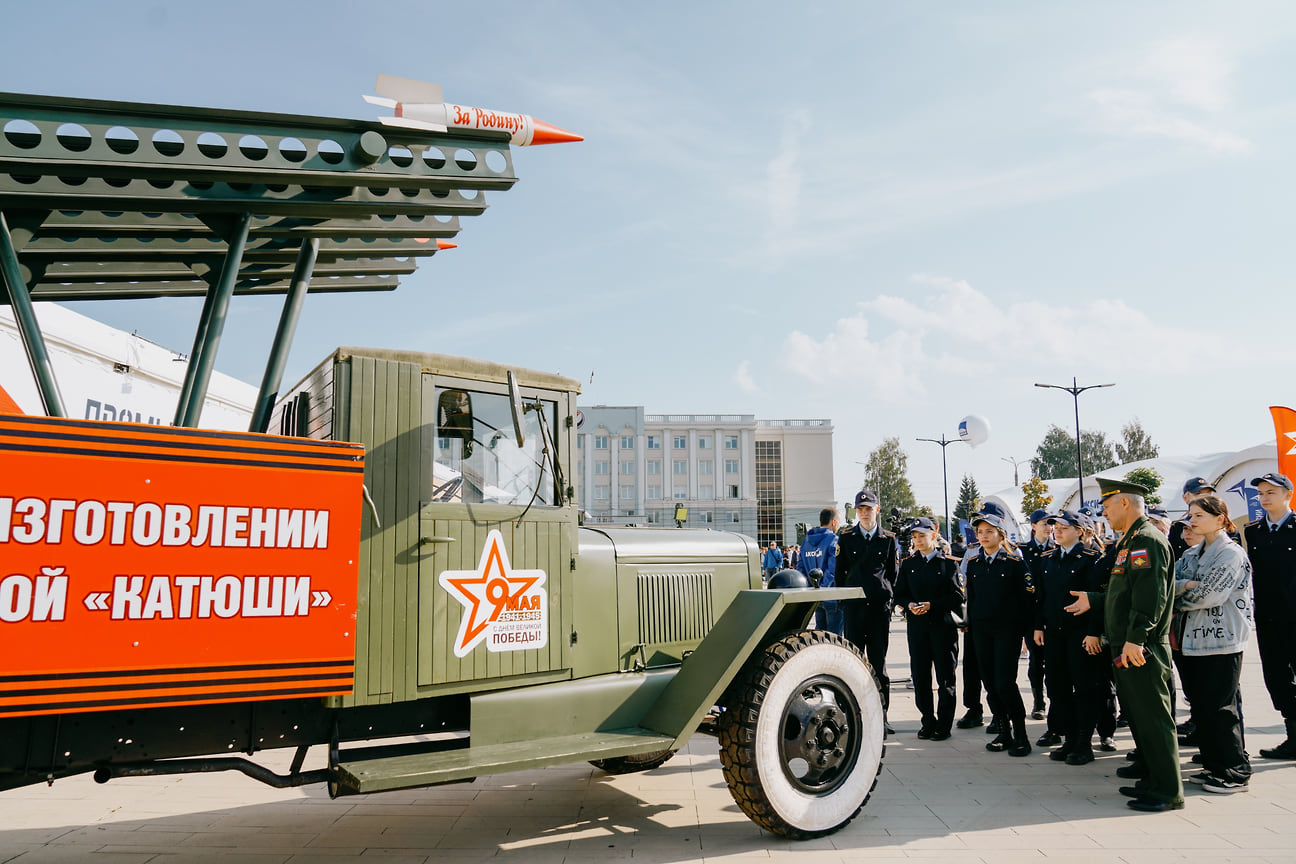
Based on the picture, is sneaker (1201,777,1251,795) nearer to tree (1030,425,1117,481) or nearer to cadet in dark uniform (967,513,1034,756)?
cadet in dark uniform (967,513,1034,756)

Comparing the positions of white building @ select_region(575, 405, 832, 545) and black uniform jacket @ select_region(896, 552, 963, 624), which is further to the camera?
white building @ select_region(575, 405, 832, 545)

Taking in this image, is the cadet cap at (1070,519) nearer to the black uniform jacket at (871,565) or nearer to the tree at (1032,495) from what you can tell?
the black uniform jacket at (871,565)

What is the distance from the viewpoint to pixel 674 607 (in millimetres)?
5000

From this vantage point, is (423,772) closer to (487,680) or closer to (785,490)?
(487,680)

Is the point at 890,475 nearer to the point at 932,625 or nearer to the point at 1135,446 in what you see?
the point at 1135,446

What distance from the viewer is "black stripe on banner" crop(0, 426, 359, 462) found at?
9.82 ft

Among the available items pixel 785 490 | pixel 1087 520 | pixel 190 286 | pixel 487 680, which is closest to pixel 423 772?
pixel 487 680

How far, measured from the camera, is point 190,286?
15.9 ft

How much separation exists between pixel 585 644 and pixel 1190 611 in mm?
3869

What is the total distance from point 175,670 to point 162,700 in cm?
12

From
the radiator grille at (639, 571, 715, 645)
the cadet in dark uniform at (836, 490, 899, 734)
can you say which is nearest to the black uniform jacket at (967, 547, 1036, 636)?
the cadet in dark uniform at (836, 490, 899, 734)

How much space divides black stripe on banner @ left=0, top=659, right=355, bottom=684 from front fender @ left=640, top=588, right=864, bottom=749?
1651 mm

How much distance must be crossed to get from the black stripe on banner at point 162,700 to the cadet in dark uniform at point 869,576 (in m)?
4.80

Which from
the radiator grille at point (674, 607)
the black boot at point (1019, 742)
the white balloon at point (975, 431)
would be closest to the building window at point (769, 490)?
→ the white balloon at point (975, 431)
